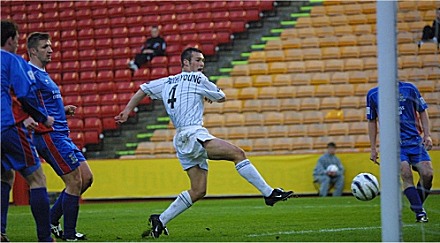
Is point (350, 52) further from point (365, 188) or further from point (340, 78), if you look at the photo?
point (365, 188)

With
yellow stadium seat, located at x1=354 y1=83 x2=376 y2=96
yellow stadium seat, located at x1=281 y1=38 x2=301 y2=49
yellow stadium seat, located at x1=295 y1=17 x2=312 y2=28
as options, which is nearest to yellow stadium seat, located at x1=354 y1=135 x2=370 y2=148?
yellow stadium seat, located at x1=354 y1=83 x2=376 y2=96

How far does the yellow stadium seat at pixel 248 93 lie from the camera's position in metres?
20.5

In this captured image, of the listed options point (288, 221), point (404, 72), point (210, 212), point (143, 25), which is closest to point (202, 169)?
point (288, 221)

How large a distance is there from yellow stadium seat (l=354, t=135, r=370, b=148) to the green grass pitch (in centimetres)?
322

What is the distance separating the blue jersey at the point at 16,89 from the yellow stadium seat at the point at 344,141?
12544 mm

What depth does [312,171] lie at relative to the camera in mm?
18000

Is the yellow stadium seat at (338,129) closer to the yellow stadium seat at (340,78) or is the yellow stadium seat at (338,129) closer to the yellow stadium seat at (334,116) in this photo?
the yellow stadium seat at (334,116)

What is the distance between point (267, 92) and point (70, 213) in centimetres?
1212

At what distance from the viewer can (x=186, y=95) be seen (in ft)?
29.8

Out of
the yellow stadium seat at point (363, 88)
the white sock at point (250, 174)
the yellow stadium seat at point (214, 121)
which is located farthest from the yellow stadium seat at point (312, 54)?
the white sock at point (250, 174)

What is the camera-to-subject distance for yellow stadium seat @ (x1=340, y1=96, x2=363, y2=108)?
19.3 metres

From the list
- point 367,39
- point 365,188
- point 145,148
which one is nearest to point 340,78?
point 367,39

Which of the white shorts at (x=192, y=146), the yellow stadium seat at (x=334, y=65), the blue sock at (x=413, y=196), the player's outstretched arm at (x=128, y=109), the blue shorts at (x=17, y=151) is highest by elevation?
the yellow stadium seat at (x=334, y=65)

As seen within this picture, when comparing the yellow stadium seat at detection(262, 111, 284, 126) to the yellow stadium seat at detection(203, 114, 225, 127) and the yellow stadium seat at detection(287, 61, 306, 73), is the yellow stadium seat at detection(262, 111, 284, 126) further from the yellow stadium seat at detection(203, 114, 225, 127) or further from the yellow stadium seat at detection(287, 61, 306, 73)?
the yellow stadium seat at detection(287, 61, 306, 73)
